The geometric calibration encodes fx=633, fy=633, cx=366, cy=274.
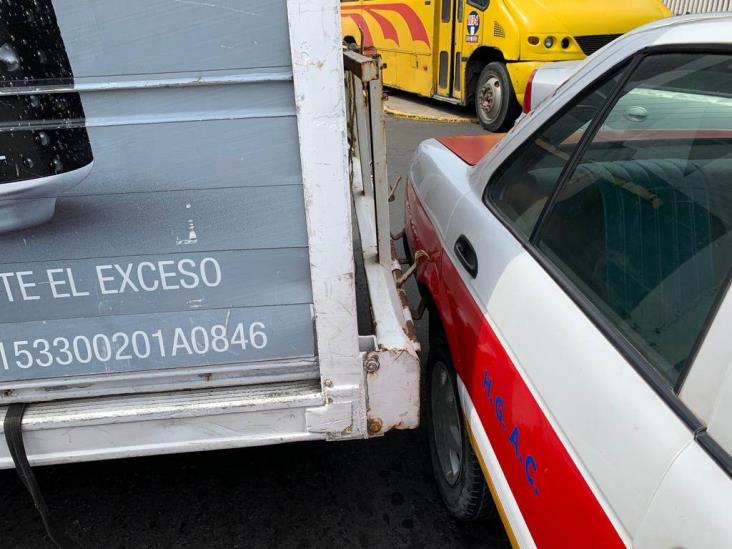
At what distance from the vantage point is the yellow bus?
25.4 feet

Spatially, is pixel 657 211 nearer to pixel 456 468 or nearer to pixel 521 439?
pixel 521 439

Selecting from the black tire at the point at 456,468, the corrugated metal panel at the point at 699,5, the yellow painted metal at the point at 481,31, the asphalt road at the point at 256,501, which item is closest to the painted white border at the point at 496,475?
the black tire at the point at 456,468

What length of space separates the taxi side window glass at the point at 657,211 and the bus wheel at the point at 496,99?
6.95m

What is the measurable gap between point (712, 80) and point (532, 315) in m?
0.66

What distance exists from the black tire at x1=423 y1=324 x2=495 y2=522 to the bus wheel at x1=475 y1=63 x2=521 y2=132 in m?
6.47

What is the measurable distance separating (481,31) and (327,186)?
7.80 metres

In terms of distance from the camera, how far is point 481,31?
8.56m

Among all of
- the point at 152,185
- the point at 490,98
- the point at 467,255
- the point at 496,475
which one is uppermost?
the point at 152,185

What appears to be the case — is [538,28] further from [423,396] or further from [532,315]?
[532,315]

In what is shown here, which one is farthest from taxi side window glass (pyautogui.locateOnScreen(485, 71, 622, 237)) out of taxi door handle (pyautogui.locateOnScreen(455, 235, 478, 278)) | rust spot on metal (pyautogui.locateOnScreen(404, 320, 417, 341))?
rust spot on metal (pyautogui.locateOnScreen(404, 320, 417, 341))

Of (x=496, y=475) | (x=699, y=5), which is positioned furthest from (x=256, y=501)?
(x=699, y=5)

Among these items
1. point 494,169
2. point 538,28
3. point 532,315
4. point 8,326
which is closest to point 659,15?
point 538,28

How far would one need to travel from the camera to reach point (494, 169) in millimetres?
2166

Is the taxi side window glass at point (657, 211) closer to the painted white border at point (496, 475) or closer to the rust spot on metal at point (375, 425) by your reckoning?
the painted white border at point (496, 475)
